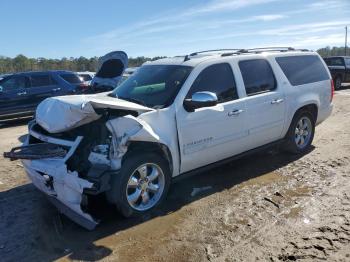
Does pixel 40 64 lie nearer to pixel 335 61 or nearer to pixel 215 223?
pixel 335 61

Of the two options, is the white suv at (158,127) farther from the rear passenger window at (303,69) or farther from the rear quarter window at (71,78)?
the rear quarter window at (71,78)

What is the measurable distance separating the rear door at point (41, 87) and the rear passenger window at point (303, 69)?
875cm

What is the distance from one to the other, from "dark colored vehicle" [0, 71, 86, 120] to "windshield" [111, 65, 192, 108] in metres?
7.81

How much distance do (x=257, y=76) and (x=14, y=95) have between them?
30.2 feet

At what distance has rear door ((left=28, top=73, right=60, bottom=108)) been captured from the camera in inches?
512

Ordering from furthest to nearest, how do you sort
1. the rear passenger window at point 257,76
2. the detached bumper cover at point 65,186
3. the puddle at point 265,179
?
the rear passenger window at point 257,76, the puddle at point 265,179, the detached bumper cover at point 65,186

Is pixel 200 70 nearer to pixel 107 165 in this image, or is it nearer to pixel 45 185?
pixel 107 165

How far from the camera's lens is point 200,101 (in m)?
4.88

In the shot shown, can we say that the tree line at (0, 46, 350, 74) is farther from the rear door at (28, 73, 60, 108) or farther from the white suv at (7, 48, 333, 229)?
the white suv at (7, 48, 333, 229)

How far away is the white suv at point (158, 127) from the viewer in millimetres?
4379

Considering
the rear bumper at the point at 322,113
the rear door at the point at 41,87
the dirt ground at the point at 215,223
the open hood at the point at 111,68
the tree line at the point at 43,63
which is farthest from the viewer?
the tree line at the point at 43,63

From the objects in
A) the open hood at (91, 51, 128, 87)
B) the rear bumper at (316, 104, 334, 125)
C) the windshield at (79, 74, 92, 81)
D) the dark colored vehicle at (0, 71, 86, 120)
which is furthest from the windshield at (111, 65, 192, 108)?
the windshield at (79, 74, 92, 81)

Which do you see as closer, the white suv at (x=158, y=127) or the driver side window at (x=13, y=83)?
the white suv at (x=158, y=127)

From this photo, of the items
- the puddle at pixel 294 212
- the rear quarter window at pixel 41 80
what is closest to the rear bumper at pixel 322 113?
the puddle at pixel 294 212
